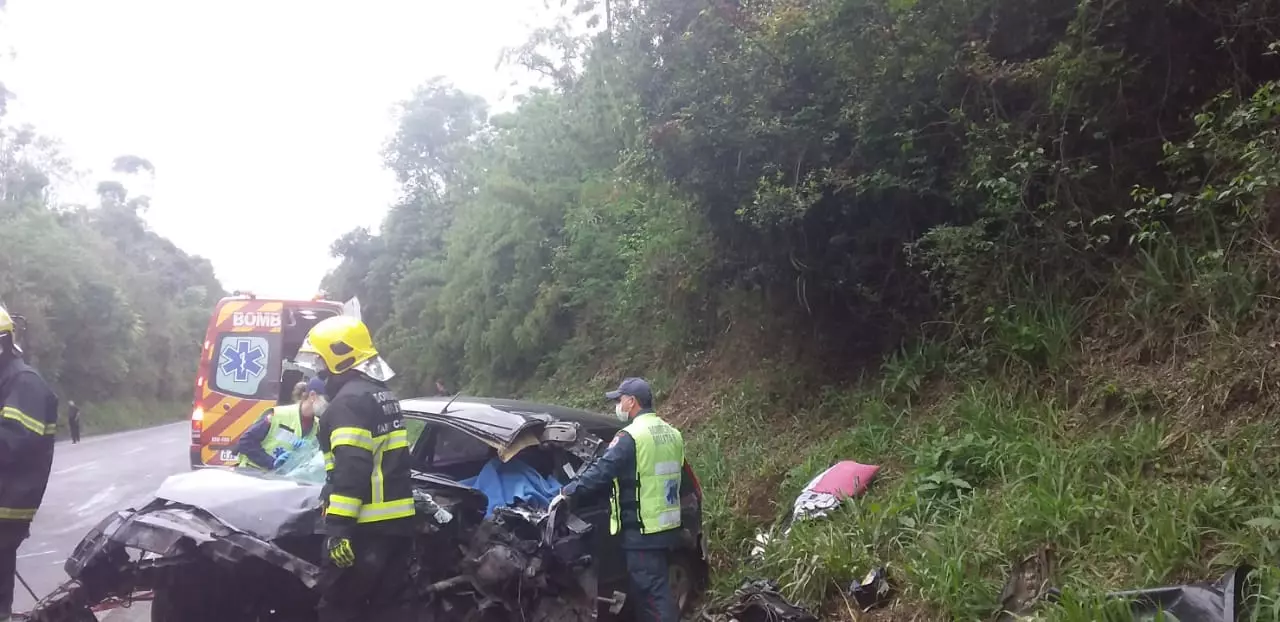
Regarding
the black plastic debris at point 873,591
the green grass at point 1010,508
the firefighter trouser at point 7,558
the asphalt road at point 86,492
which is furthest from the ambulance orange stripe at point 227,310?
the black plastic debris at point 873,591

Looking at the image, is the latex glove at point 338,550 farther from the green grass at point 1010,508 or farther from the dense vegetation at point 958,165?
the dense vegetation at point 958,165

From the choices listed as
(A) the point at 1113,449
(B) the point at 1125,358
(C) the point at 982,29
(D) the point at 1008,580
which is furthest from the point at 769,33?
(D) the point at 1008,580

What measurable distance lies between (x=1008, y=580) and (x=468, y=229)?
15.0 meters

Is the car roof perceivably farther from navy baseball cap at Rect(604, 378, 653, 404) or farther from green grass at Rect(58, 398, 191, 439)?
green grass at Rect(58, 398, 191, 439)

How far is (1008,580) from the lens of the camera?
426 centimetres

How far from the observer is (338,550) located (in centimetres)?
375

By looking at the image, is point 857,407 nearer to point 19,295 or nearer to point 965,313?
point 965,313

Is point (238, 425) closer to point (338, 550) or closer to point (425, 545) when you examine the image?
point (425, 545)

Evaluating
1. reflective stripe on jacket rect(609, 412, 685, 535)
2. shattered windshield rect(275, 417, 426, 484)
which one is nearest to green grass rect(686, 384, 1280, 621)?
reflective stripe on jacket rect(609, 412, 685, 535)

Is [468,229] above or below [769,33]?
below

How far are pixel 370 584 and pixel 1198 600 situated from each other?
3.40 metres

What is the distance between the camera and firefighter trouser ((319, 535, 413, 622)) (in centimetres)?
387

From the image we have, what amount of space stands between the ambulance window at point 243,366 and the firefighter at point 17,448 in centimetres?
434

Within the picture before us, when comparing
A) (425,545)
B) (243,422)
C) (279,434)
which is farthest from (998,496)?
(243,422)
